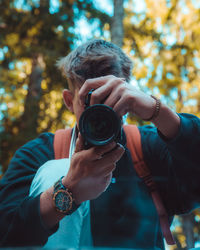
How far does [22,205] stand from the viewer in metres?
1.20

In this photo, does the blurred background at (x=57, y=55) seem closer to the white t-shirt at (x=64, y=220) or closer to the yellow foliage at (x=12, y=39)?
the yellow foliage at (x=12, y=39)

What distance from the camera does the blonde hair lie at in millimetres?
1687

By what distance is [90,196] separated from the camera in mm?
1229

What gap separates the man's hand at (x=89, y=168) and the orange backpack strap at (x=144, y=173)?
413 millimetres

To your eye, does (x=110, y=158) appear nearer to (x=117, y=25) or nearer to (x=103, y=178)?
(x=103, y=178)

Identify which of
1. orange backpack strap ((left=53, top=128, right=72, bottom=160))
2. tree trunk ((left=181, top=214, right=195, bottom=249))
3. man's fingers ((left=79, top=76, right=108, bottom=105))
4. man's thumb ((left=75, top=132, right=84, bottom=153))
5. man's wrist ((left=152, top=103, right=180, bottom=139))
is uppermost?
man's fingers ((left=79, top=76, right=108, bottom=105))

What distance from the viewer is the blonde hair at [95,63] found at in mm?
1687

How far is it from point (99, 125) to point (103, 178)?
30cm

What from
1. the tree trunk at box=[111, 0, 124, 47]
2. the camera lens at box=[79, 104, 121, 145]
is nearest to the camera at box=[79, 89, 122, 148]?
the camera lens at box=[79, 104, 121, 145]

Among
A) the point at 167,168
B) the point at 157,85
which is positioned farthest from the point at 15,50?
the point at 167,168

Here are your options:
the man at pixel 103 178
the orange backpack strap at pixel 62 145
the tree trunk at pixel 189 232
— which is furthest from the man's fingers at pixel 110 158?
the tree trunk at pixel 189 232

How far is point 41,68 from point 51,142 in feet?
13.4

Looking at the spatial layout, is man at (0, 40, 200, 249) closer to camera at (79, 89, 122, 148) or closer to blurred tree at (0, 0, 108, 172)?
camera at (79, 89, 122, 148)

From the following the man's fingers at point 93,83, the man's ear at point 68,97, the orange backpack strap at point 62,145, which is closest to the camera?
the man's fingers at point 93,83
